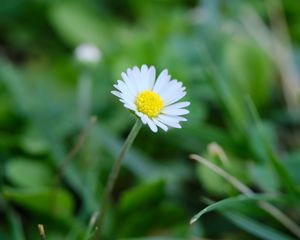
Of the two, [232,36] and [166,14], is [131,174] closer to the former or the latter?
[232,36]

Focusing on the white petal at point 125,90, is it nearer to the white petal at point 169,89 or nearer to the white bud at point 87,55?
the white petal at point 169,89

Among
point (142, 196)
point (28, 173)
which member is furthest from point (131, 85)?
point (28, 173)

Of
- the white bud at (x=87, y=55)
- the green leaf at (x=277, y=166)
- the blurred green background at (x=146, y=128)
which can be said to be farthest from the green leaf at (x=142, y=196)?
the white bud at (x=87, y=55)

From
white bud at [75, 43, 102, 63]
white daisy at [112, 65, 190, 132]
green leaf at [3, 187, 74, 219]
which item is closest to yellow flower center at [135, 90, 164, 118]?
white daisy at [112, 65, 190, 132]

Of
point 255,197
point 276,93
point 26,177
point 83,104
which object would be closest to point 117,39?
point 83,104

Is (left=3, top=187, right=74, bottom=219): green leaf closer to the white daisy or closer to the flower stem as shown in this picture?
the flower stem

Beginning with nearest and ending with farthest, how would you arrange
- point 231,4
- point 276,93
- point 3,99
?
point 3,99, point 276,93, point 231,4
